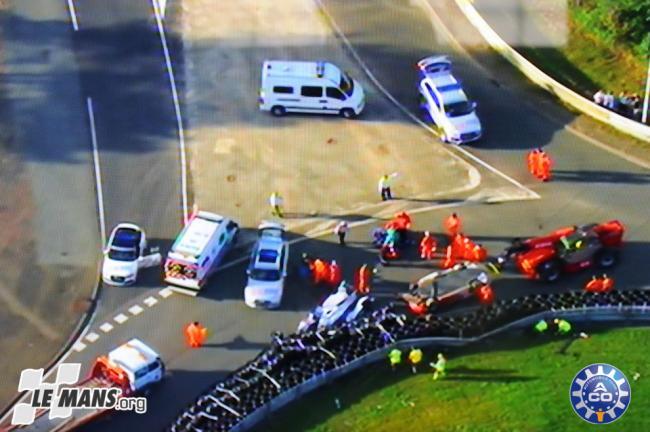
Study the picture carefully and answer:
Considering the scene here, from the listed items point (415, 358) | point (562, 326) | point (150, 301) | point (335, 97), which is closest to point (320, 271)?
point (415, 358)

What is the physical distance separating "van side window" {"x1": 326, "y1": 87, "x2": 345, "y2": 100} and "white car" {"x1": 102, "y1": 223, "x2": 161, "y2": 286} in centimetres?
1089

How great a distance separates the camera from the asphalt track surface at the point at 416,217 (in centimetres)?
4484

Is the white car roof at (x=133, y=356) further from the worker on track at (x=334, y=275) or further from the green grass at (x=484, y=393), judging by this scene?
the worker on track at (x=334, y=275)

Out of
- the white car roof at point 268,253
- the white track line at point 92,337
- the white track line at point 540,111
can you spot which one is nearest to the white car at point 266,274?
the white car roof at point 268,253

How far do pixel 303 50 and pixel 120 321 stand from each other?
1797 centimetres

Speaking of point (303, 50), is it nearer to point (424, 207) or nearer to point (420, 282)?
point (424, 207)

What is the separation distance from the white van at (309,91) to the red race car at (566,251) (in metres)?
11.1

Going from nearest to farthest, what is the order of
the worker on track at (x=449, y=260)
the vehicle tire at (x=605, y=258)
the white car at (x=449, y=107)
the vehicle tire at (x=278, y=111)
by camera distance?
1. the vehicle tire at (x=605, y=258)
2. the worker on track at (x=449, y=260)
3. the white car at (x=449, y=107)
4. the vehicle tire at (x=278, y=111)

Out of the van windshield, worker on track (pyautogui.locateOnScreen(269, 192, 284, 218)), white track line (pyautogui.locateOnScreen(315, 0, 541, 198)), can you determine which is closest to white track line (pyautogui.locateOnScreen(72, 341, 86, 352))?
worker on track (pyautogui.locateOnScreen(269, 192, 284, 218))

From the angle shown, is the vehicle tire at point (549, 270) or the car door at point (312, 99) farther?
the car door at point (312, 99)

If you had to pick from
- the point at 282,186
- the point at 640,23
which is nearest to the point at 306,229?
the point at 282,186

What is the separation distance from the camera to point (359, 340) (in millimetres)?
43812

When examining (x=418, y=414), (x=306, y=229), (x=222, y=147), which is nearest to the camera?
(x=418, y=414)

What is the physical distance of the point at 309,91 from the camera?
55062 mm
